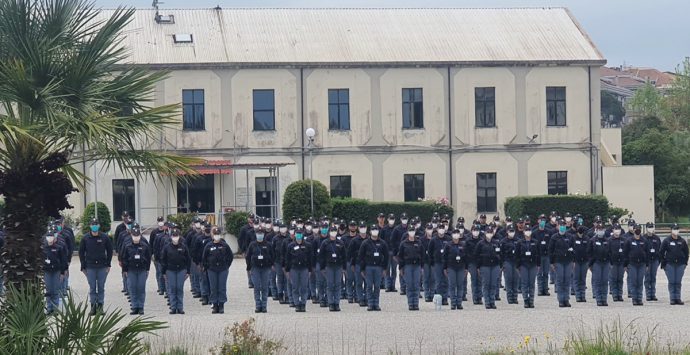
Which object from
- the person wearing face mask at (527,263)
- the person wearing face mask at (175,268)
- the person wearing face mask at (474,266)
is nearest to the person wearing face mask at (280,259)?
the person wearing face mask at (175,268)

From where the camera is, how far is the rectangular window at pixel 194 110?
49.0m

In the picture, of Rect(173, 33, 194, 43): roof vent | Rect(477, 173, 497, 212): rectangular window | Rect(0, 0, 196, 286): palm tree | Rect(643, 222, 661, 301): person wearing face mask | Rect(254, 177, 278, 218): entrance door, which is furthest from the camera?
Rect(477, 173, 497, 212): rectangular window

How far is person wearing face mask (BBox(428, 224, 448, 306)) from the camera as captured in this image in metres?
26.6

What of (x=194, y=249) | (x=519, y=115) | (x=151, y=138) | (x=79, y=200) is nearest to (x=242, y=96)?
(x=79, y=200)

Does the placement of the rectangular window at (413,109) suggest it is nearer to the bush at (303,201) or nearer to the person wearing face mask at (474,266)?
the bush at (303,201)

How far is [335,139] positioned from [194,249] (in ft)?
74.8

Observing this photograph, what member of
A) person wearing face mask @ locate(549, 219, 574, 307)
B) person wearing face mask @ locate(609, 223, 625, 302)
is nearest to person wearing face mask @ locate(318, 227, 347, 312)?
person wearing face mask @ locate(549, 219, 574, 307)

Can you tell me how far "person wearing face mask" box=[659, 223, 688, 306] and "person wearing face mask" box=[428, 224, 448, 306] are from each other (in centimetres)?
482

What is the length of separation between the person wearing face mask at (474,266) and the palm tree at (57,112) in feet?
35.3

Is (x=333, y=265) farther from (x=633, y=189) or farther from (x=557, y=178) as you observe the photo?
(x=633, y=189)

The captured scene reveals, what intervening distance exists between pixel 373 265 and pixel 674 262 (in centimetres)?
663

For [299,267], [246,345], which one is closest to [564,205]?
[299,267]

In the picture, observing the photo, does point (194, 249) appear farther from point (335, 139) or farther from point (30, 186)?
point (335, 139)

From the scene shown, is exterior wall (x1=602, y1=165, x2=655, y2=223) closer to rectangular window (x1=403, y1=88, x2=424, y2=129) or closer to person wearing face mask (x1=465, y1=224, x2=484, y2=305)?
rectangular window (x1=403, y1=88, x2=424, y2=129)
